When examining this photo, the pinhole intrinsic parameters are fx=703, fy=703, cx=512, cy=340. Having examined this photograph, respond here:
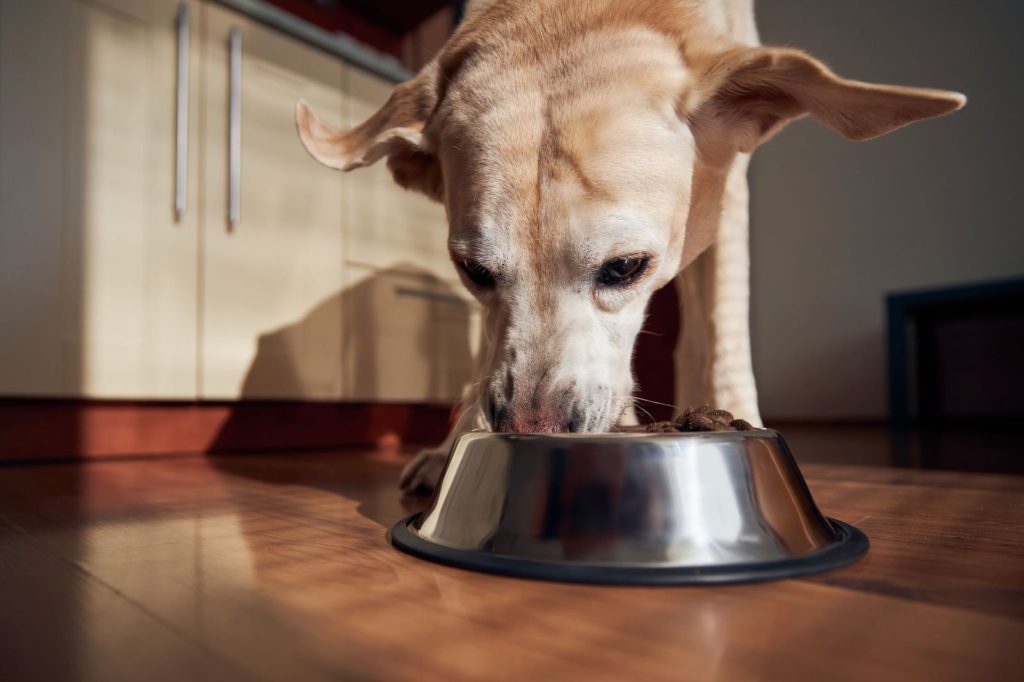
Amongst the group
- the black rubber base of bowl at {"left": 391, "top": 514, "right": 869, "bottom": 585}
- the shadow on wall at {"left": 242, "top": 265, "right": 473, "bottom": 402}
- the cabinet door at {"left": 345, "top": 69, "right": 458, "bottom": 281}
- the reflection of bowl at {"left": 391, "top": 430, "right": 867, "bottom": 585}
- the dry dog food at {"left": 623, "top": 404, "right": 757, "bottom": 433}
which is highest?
the cabinet door at {"left": 345, "top": 69, "right": 458, "bottom": 281}

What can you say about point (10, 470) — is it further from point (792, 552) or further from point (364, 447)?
point (792, 552)

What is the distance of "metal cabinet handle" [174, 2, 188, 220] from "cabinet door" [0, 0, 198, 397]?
0.05ft

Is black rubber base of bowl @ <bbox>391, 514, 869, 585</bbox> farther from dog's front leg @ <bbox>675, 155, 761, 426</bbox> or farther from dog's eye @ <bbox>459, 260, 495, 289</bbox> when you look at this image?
dog's front leg @ <bbox>675, 155, 761, 426</bbox>

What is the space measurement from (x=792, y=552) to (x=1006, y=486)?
841mm

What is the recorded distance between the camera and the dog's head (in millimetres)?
937

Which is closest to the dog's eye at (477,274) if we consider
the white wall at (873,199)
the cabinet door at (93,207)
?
the cabinet door at (93,207)

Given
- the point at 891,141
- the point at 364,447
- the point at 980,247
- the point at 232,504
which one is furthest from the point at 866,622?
the point at 891,141

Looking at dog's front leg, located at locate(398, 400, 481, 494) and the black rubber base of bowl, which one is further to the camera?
dog's front leg, located at locate(398, 400, 481, 494)

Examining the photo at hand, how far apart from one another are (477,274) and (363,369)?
1482 mm

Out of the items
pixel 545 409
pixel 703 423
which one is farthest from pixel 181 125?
pixel 703 423

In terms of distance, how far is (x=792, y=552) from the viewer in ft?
2.09

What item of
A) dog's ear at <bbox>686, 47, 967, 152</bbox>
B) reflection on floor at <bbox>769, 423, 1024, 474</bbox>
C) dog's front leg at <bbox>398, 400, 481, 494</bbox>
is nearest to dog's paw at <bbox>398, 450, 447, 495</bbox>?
dog's front leg at <bbox>398, 400, 481, 494</bbox>

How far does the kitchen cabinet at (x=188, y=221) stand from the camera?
1.74m

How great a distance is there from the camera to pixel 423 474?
1188 millimetres
